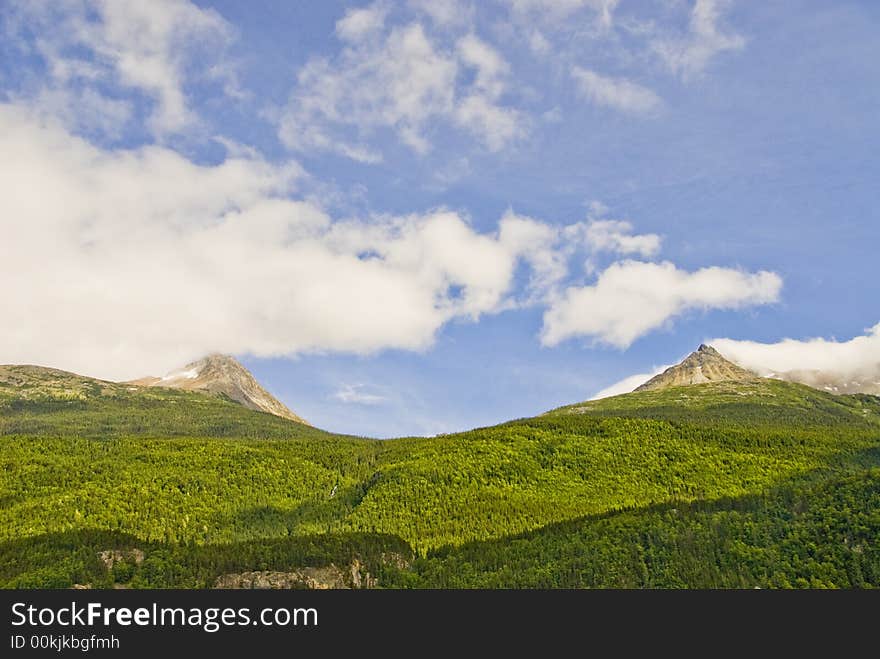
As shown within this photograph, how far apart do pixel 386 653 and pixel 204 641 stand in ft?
82.2

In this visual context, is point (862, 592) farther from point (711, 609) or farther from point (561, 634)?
point (561, 634)

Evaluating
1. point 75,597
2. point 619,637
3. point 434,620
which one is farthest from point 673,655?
point 75,597

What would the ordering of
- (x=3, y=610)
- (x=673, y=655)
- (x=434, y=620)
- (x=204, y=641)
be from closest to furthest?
(x=204, y=641)
(x=673, y=655)
(x=3, y=610)
(x=434, y=620)

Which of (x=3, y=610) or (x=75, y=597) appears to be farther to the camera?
(x=75, y=597)

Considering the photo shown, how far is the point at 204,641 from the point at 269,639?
8.64 meters

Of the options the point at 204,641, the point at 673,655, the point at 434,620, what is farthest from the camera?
the point at 434,620

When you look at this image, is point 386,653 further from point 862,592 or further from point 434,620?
point 862,592

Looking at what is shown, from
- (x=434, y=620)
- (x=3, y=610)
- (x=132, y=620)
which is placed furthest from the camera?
(x=434, y=620)

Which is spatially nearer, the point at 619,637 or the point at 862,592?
the point at 619,637

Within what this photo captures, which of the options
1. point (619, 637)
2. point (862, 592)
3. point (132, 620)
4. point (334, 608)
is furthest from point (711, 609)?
point (132, 620)

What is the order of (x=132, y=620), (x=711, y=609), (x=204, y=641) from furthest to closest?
(x=711, y=609) → (x=132, y=620) → (x=204, y=641)

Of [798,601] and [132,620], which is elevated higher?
[132,620]

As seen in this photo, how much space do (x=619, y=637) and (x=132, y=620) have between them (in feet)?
258

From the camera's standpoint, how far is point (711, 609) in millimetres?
174000
